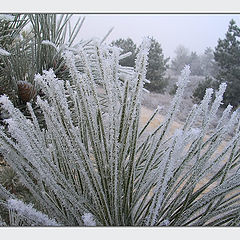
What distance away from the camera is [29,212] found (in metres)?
0.31

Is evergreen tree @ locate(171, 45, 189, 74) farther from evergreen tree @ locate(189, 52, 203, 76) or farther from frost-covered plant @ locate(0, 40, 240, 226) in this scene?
frost-covered plant @ locate(0, 40, 240, 226)

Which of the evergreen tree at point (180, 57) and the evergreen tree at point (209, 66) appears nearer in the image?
the evergreen tree at point (180, 57)

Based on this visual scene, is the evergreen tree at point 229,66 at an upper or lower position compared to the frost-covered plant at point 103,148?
upper

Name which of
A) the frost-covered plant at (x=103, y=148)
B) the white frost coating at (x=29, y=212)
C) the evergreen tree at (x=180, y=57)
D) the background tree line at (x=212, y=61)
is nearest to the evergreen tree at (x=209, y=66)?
the background tree line at (x=212, y=61)

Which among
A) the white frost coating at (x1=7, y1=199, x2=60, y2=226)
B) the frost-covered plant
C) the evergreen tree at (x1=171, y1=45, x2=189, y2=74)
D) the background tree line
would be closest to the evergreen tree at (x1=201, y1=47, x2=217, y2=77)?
the background tree line

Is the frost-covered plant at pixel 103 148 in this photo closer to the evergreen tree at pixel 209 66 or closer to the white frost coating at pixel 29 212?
the white frost coating at pixel 29 212

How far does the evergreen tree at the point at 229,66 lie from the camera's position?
110 cm

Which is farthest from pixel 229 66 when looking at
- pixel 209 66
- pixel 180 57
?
pixel 180 57

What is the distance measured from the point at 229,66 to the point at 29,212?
107cm

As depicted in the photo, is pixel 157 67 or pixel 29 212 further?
pixel 157 67

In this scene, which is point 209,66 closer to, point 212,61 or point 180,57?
point 212,61

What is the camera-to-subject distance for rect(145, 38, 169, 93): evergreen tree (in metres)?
1.11

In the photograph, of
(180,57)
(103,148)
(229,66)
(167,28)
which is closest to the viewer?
(103,148)

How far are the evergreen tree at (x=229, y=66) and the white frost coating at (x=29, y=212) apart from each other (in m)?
0.92
